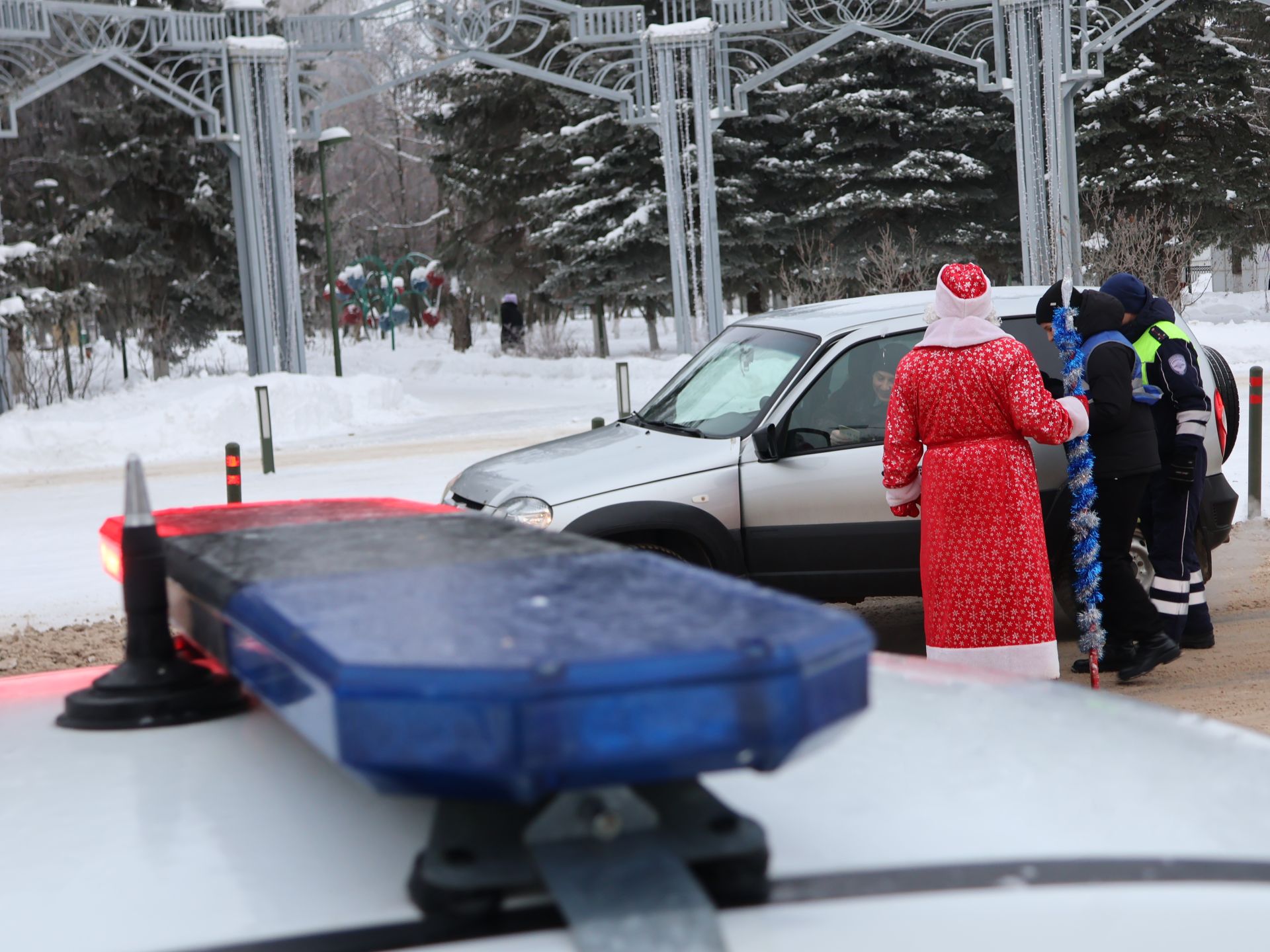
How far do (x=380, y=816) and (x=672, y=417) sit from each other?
20.7 feet

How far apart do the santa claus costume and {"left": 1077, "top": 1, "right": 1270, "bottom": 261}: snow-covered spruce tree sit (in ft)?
110

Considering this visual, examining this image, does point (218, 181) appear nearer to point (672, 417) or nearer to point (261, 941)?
point (672, 417)

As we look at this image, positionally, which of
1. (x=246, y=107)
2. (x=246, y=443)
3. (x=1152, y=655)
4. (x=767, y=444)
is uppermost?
(x=246, y=107)

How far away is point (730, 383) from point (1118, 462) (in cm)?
204

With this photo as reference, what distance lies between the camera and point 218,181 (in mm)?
33969

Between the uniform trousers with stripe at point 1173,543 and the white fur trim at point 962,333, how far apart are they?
6.15 feet

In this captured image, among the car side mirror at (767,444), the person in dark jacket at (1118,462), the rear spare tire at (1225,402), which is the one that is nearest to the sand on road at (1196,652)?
the person in dark jacket at (1118,462)

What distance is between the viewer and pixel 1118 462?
645 cm

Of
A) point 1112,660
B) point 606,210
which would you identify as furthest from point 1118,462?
point 606,210

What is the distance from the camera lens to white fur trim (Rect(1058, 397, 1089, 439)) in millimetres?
5664

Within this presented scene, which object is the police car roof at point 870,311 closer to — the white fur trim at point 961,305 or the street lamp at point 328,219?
the white fur trim at point 961,305

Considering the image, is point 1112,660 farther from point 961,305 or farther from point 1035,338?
point 961,305

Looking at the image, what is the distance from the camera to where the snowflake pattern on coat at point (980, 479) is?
546 cm

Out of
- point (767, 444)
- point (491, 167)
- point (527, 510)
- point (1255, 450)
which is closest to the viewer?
point (527, 510)
